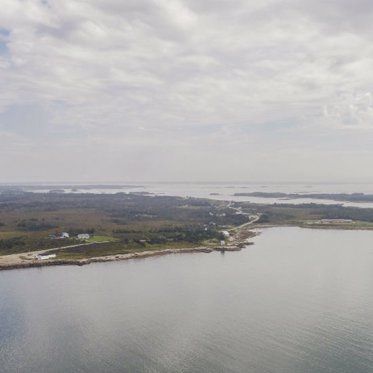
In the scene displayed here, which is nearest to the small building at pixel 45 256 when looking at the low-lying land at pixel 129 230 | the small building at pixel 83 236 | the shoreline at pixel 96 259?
the low-lying land at pixel 129 230

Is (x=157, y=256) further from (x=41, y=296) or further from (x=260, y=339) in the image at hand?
(x=260, y=339)

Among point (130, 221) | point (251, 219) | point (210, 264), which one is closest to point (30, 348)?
point (210, 264)

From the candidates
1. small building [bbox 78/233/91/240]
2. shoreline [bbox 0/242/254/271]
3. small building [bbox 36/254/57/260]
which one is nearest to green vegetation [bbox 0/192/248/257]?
small building [bbox 78/233/91/240]

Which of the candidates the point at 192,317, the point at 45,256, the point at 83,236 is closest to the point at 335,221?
the point at 83,236

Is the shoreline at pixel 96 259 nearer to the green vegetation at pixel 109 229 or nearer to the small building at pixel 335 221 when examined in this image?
the green vegetation at pixel 109 229

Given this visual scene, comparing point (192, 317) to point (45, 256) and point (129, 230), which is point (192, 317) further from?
point (129, 230)

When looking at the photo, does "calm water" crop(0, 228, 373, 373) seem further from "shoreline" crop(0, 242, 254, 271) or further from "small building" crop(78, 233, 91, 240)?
"small building" crop(78, 233, 91, 240)

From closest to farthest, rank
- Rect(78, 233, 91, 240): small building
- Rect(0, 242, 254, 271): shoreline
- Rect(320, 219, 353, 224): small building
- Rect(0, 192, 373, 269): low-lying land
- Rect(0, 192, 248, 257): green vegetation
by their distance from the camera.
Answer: Rect(0, 242, 254, 271): shoreline < Rect(0, 192, 373, 269): low-lying land < Rect(0, 192, 248, 257): green vegetation < Rect(78, 233, 91, 240): small building < Rect(320, 219, 353, 224): small building
